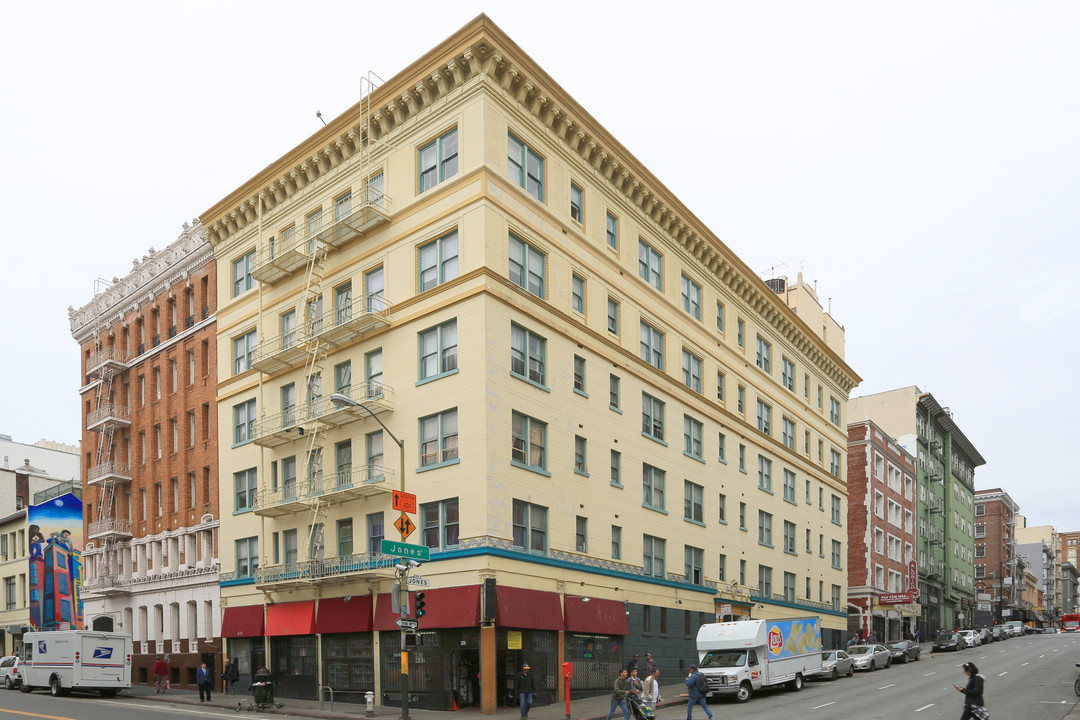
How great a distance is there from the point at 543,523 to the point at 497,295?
28.3 ft

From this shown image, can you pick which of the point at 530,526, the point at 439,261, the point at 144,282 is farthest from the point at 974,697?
the point at 144,282

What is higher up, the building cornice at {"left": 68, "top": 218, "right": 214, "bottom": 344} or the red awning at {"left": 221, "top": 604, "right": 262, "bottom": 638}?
the building cornice at {"left": 68, "top": 218, "right": 214, "bottom": 344}

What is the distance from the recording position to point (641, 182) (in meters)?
41.7

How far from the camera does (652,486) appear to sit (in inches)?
1625

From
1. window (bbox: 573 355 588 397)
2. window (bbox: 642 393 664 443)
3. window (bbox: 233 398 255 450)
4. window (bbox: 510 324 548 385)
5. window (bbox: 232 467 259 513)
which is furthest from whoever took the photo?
window (bbox: 233 398 255 450)

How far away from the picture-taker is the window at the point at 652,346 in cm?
4219

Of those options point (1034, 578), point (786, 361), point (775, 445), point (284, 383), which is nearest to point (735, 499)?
point (775, 445)

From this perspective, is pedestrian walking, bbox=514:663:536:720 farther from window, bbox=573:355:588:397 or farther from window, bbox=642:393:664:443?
window, bbox=642:393:664:443

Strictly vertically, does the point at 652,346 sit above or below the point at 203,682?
above

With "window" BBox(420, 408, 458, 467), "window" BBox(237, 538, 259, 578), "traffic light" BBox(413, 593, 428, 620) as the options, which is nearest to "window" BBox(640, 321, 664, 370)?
"window" BBox(420, 408, 458, 467)

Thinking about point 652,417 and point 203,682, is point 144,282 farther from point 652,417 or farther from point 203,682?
point 652,417

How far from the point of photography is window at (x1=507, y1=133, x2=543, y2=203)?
34.3 m

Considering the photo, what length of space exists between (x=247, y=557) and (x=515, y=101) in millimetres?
23970

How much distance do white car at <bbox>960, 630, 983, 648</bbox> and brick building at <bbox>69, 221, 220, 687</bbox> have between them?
58.2 m
